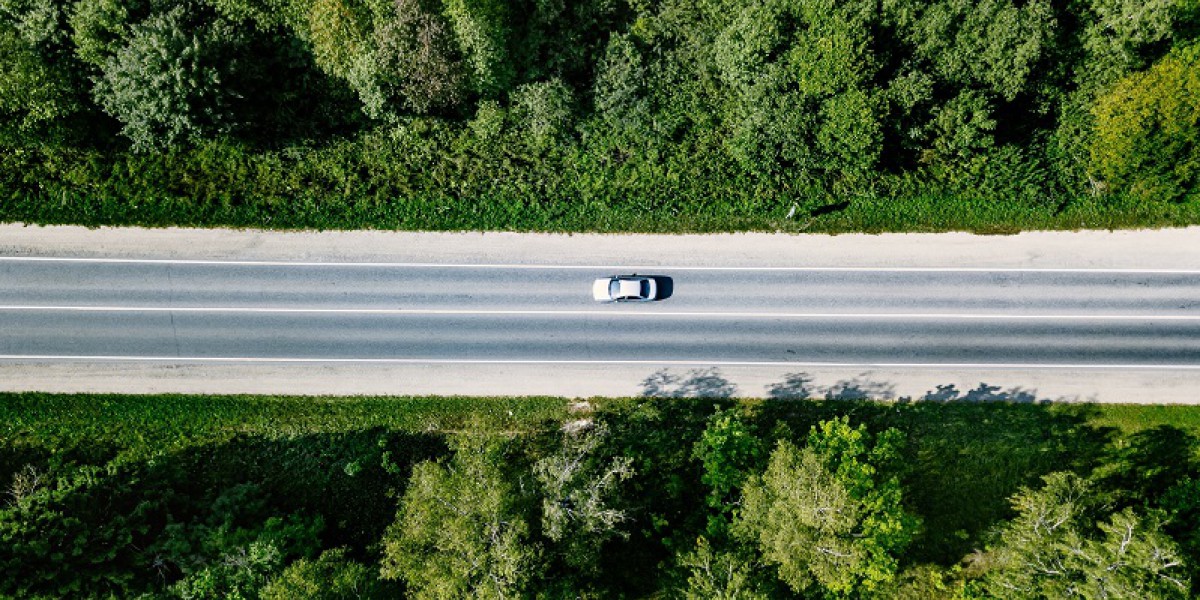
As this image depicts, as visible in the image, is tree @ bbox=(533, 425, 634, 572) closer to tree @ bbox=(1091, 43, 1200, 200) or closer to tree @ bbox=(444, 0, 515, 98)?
tree @ bbox=(444, 0, 515, 98)

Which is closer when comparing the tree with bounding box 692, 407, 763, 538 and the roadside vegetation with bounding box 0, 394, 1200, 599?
the roadside vegetation with bounding box 0, 394, 1200, 599

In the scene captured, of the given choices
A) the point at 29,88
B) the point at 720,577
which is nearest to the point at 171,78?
the point at 29,88

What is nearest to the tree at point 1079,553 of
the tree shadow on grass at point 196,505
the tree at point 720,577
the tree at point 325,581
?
the tree at point 720,577

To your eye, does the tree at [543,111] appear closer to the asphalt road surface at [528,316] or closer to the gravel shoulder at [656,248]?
the gravel shoulder at [656,248]

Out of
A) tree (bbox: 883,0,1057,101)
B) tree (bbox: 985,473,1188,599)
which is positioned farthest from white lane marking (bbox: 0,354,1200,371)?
tree (bbox: 883,0,1057,101)

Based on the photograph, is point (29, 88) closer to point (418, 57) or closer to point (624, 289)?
point (418, 57)

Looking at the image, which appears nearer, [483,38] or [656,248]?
[483,38]
